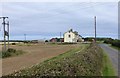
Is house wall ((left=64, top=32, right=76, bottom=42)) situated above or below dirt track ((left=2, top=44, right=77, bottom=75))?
above

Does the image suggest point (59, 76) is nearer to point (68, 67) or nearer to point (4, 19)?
point (68, 67)

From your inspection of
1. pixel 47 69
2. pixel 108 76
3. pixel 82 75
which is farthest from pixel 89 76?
pixel 108 76

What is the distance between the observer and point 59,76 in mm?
6875

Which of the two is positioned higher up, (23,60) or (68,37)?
(68,37)

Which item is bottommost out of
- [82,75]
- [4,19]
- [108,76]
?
[108,76]

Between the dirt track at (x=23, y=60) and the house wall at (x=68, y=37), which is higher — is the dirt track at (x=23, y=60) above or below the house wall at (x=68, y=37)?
below

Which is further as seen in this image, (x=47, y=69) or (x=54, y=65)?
(x=54, y=65)

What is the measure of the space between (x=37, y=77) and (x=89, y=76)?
2.81m

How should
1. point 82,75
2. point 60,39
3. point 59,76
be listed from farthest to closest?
point 60,39
point 82,75
point 59,76

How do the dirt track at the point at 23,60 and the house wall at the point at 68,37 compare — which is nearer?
the dirt track at the point at 23,60

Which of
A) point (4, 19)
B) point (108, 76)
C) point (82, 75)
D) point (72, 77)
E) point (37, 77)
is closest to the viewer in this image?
point (37, 77)

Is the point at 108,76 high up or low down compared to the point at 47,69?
down

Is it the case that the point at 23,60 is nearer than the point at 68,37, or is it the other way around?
the point at 23,60

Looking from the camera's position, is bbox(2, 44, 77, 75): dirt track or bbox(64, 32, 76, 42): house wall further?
bbox(64, 32, 76, 42): house wall
